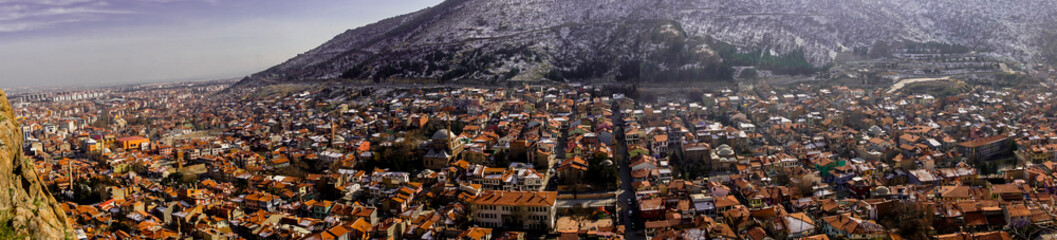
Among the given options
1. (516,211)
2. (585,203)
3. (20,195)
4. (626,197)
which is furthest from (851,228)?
(20,195)

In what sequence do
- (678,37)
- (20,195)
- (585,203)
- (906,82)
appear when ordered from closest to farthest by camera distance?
(20,195)
(585,203)
(906,82)
(678,37)

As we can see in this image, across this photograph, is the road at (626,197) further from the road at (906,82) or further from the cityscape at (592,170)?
the road at (906,82)

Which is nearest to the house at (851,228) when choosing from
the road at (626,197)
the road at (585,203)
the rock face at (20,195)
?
the road at (626,197)

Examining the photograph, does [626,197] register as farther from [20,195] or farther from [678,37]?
[678,37]

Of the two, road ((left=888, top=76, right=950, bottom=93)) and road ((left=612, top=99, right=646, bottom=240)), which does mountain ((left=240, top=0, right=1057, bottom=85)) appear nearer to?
road ((left=888, top=76, right=950, bottom=93))

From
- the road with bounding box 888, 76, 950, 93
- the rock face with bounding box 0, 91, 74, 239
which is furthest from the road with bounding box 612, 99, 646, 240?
the road with bounding box 888, 76, 950, 93
